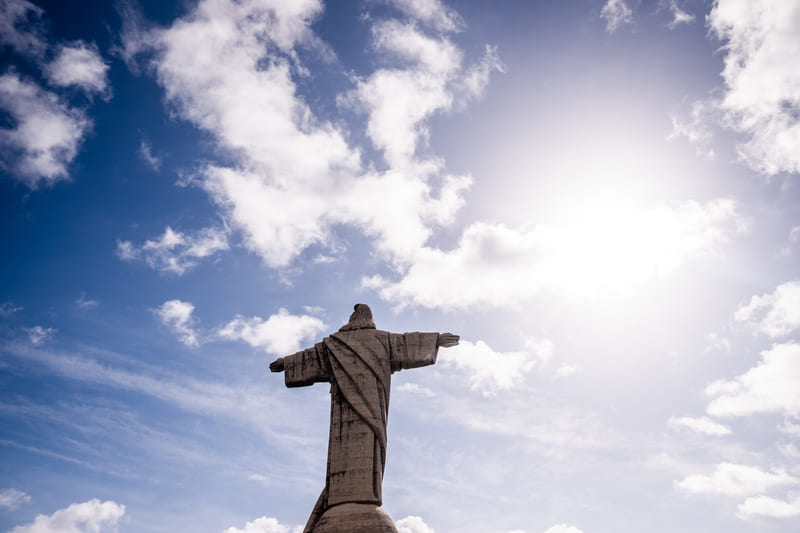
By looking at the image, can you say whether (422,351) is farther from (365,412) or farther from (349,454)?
(349,454)

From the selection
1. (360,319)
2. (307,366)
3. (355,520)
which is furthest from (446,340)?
(355,520)

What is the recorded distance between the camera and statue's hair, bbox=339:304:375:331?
15586 millimetres

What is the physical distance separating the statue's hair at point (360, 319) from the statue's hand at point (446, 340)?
5.95 ft

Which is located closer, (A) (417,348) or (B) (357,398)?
(B) (357,398)

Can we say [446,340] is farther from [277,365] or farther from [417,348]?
[277,365]

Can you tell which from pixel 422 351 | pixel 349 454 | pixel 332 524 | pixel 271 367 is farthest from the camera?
pixel 271 367

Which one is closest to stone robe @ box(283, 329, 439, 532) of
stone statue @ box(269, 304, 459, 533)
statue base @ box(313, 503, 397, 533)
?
stone statue @ box(269, 304, 459, 533)

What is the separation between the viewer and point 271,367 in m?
16.0

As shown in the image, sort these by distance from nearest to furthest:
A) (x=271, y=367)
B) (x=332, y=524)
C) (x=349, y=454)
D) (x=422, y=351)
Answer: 1. (x=332, y=524)
2. (x=349, y=454)
3. (x=422, y=351)
4. (x=271, y=367)

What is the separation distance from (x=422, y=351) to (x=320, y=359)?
104 inches

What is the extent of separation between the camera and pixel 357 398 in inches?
559

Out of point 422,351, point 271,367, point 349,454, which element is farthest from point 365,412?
point 271,367

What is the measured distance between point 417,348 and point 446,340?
735 millimetres

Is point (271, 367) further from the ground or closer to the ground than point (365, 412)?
further from the ground
